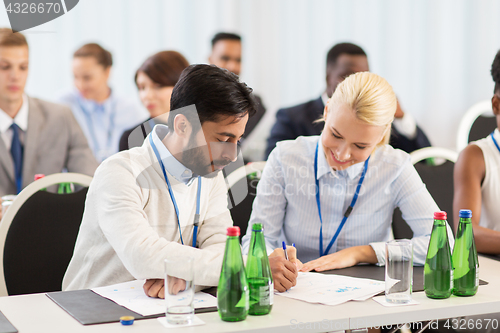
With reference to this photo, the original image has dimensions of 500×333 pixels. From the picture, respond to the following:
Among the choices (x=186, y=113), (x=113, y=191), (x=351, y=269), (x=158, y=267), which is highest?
(x=186, y=113)

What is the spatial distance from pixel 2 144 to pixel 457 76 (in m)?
3.19

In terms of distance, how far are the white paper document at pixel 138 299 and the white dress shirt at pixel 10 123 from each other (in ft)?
6.47

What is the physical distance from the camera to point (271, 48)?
3840 mm

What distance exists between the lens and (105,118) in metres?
3.60

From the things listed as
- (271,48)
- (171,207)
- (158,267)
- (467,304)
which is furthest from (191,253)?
(271,48)

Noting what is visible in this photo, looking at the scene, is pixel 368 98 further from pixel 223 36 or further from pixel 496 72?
pixel 223 36

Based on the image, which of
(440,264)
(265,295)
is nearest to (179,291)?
(265,295)

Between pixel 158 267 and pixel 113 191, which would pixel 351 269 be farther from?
pixel 113 191

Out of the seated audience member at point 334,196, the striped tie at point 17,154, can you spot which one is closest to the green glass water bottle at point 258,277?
the seated audience member at point 334,196

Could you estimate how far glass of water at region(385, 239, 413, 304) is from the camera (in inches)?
43.7

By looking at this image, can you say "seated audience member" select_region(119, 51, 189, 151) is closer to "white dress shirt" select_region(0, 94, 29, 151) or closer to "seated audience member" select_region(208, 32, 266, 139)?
"white dress shirt" select_region(0, 94, 29, 151)

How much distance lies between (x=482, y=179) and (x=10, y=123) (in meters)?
2.40

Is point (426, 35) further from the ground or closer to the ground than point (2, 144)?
further from the ground

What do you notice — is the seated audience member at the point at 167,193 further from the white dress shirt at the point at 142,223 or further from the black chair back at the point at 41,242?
the black chair back at the point at 41,242
